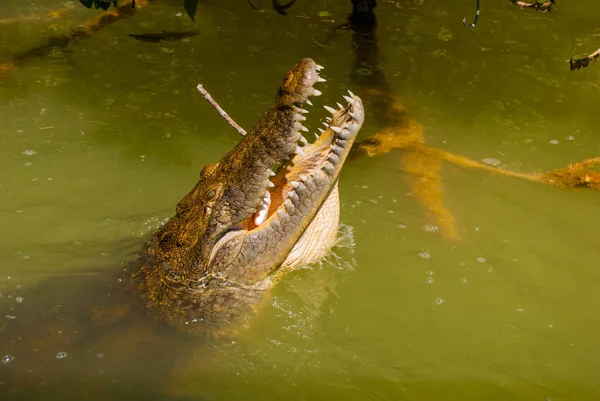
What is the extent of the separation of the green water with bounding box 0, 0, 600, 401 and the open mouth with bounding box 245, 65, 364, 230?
0.59 meters

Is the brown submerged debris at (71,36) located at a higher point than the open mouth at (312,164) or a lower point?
lower

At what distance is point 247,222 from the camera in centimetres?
403

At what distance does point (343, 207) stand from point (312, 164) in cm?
109

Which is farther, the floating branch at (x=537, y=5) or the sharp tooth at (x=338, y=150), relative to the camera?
the floating branch at (x=537, y=5)

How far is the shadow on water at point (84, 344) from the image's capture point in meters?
3.57

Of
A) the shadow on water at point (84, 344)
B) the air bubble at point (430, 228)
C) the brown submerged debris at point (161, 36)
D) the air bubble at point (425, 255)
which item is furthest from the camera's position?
the brown submerged debris at point (161, 36)

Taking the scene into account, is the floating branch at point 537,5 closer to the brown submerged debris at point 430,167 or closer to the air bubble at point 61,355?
the brown submerged debris at point 430,167

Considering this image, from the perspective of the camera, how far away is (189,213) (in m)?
3.95

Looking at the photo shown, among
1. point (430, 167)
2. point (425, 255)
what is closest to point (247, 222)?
point (425, 255)

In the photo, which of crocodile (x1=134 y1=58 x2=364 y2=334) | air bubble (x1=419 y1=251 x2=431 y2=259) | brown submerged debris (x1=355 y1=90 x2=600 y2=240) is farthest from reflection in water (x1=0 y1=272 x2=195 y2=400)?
→ brown submerged debris (x1=355 y1=90 x2=600 y2=240)

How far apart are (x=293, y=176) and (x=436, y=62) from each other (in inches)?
141

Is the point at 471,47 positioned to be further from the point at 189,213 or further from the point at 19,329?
the point at 19,329

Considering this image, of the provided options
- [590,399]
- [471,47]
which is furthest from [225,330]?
[471,47]

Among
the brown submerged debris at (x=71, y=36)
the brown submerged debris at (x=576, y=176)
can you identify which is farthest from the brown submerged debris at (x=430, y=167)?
the brown submerged debris at (x=71, y=36)
